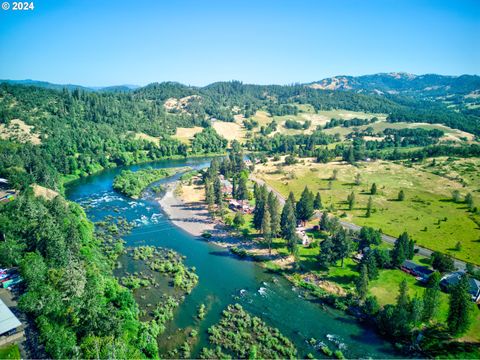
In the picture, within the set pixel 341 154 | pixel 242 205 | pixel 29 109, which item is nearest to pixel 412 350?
pixel 242 205

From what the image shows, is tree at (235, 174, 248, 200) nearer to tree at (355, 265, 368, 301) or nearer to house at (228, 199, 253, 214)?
house at (228, 199, 253, 214)

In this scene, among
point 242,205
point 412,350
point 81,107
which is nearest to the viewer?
point 412,350

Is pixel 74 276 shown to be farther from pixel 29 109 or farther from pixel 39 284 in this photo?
pixel 29 109

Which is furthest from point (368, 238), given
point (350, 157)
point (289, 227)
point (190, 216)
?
point (350, 157)

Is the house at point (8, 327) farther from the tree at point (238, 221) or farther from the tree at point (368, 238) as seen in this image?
the tree at point (368, 238)

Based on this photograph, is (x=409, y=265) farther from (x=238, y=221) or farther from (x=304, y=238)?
(x=238, y=221)

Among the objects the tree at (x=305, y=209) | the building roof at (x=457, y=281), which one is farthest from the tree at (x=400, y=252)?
the tree at (x=305, y=209)

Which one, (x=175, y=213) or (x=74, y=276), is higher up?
(x=74, y=276)
